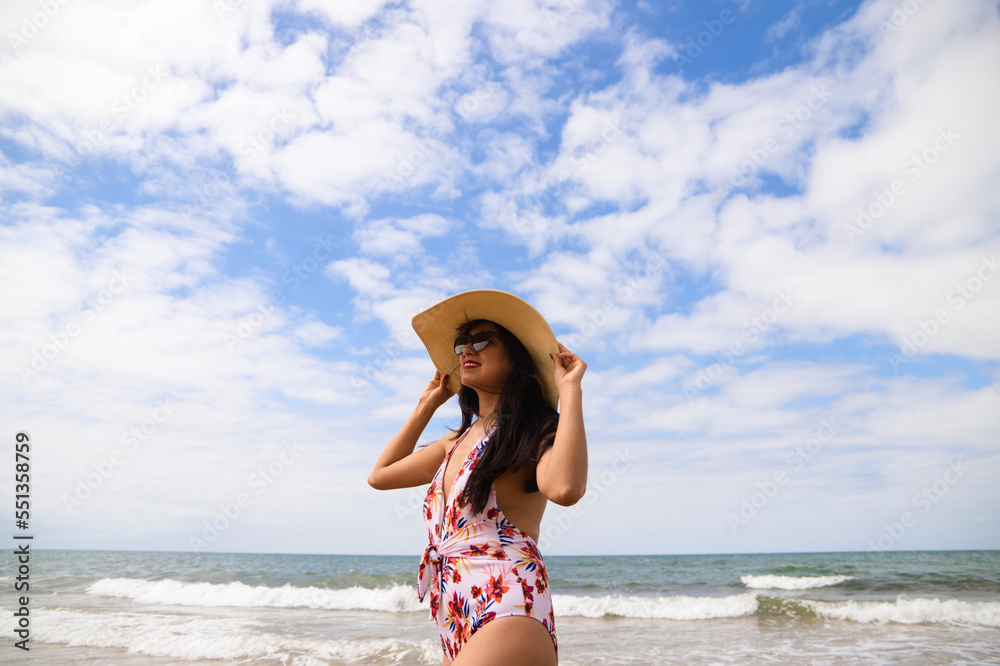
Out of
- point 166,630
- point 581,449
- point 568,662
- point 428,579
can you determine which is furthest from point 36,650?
point 581,449

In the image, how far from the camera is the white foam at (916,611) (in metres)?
12.1

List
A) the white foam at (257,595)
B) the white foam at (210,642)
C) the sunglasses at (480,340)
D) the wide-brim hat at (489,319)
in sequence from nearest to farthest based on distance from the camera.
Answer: the wide-brim hat at (489,319)
the sunglasses at (480,340)
the white foam at (210,642)
the white foam at (257,595)

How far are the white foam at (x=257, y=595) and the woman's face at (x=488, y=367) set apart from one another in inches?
532

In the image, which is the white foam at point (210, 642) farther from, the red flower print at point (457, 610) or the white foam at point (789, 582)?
the white foam at point (789, 582)

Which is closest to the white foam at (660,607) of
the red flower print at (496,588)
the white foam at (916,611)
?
the white foam at (916,611)

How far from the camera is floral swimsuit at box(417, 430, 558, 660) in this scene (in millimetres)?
1715

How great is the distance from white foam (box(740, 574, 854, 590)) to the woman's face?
1938 centimetres

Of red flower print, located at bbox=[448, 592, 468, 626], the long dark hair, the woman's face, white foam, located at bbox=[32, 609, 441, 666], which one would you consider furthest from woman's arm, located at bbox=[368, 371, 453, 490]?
white foam, located at bbox=[32, 609, 441, 666]

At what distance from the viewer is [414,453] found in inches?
95.3

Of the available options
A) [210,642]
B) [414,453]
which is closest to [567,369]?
[414,453]

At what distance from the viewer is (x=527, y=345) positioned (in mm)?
2303

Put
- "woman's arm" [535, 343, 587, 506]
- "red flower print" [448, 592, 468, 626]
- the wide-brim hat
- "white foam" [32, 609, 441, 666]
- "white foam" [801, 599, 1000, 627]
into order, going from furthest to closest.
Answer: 1. "white foam" [801, 599, 1000, 627]
2. "white foam" [32, 609, 441, 666]
3. the wide-brim hat
4. "red flower print" [448, 592, 468, 626]
5. "woman's arm" [535, 343, 587, 506]

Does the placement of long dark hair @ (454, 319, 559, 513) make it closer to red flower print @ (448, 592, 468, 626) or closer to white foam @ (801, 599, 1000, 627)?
red flower print @ (448, 592, 468, 626)

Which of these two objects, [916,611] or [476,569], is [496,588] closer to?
[476,569]
